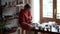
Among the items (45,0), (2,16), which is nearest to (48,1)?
(45,0)

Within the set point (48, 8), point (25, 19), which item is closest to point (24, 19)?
point (25, 19)

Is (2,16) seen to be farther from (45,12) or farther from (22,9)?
(45,12)

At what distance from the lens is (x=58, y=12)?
3988 mm

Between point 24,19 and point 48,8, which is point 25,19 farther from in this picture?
point 48,8

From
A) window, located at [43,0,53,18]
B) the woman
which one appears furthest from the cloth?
window, located at [43,0,53,18]

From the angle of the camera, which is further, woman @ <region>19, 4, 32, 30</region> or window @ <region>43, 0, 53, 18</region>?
window @ <region>43, 0, 53, 18</region>

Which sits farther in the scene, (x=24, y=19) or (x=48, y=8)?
(x=48, y=8)

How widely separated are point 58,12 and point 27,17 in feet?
3.66

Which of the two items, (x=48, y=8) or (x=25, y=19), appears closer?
(x=25, y=19)

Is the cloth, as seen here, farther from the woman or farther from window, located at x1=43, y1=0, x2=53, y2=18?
window, located at x1=43, y1=0, x2=53, y2=18

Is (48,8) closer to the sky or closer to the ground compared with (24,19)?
closer to the sky

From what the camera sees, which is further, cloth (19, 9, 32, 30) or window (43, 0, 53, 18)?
window (43, 0, 53, 18)

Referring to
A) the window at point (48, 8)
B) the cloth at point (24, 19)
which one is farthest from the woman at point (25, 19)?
the window at point (48, 8)

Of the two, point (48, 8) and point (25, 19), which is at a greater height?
point (48, 8)
